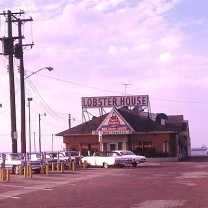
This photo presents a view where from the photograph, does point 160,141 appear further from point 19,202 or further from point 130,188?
point 19,202

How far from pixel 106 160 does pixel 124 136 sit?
17.6 meters

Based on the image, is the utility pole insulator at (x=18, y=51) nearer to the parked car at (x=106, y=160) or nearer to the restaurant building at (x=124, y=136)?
the parked car at (x=106, y=160)

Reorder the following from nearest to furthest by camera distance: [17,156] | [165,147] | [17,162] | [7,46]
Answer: [17,162], [17,156], [7,46], [165,147]

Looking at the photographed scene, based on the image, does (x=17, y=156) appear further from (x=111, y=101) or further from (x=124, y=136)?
(x=111, y=101)

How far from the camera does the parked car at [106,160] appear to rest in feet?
143

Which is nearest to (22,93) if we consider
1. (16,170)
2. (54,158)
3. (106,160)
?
(54,158)

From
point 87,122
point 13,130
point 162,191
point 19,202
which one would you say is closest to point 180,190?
point 162,191

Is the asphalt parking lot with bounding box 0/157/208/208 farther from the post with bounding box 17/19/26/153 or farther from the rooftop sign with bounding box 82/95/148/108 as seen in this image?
the rooftop sign with bounding box 82/95/148/108

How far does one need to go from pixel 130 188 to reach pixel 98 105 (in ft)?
145

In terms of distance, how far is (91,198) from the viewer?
1869 centimetres

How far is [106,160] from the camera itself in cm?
4431

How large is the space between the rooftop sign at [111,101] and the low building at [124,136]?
7.63ft

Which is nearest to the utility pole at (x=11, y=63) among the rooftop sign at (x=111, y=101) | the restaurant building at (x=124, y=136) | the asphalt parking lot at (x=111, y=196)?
the asphalt parking lot at (x=111, y=196)

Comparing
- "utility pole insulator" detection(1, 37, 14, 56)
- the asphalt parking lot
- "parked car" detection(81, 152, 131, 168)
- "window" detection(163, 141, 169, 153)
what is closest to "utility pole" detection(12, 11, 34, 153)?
"utility pole insulator" detection(1, 37, 14, 56)
